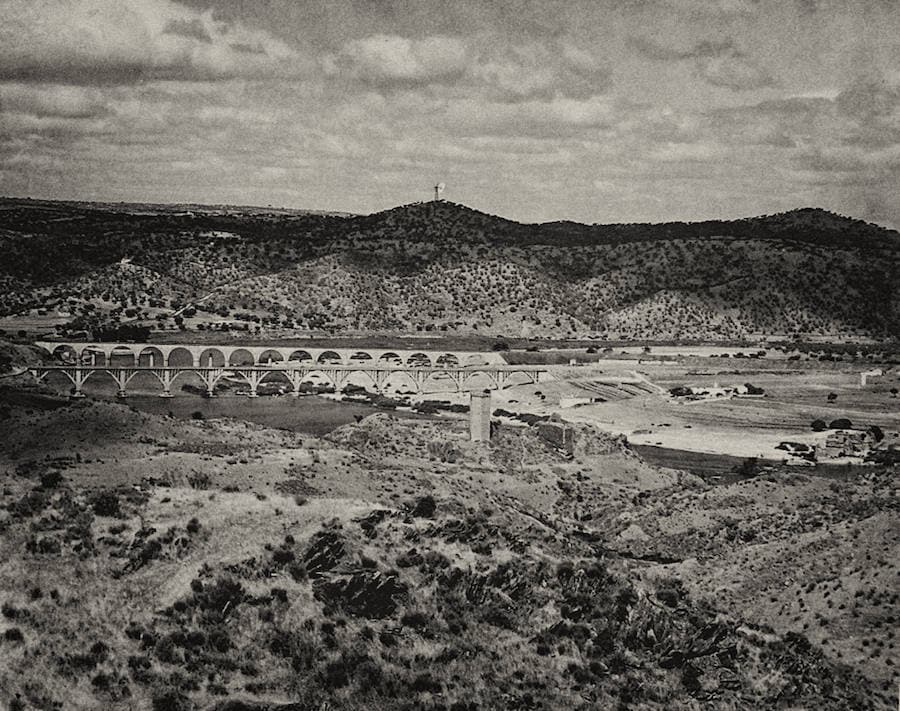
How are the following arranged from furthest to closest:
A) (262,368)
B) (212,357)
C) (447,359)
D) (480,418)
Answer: (447,359)
(212,357)
(262,368)
(480,418)

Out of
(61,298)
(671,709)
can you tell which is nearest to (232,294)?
(61,298)

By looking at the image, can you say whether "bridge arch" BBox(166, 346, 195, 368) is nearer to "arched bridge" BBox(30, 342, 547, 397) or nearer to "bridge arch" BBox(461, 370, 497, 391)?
"arched bridge" BBox(30, 342, 547, 397)

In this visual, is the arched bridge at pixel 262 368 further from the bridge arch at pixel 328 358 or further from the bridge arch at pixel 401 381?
the bridge arch at pixel 328 358

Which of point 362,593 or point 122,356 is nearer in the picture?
point 362,593

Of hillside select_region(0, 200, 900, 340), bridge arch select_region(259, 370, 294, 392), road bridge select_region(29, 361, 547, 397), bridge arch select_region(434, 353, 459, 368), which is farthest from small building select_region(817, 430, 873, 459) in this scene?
hillside select_region(0, 200, 900, 340)

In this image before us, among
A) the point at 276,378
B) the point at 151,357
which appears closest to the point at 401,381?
the point at 276,378

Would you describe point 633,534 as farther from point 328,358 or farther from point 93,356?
point 328,358

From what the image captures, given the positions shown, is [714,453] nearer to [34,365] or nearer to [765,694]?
[765,694]
